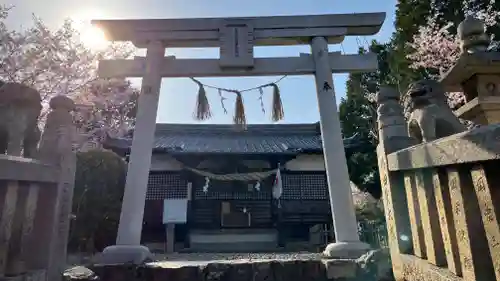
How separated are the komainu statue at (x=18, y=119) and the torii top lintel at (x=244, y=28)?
269 cm

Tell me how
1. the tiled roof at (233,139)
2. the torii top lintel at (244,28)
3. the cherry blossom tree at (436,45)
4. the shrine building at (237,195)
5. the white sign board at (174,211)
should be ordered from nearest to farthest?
the torii top lintel at (244,28), the cherry blossom tree at (436,45), the white sign board at (174,211), the shrine building at (237,195), the tiled roof at (233,139)

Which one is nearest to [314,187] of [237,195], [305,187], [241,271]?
[305,187]

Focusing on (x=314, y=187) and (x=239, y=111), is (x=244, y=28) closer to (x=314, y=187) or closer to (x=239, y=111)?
(x=239, y=111)

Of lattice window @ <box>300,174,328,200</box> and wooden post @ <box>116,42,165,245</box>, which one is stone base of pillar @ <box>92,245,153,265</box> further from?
lattice window @ <box>300,174,328,200</box>

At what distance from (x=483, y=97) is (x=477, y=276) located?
279cm

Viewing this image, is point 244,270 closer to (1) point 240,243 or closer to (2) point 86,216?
(2) point 86,216

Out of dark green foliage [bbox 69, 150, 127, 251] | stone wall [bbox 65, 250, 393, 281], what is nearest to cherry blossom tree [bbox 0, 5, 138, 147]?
dark green foliage [bbox 69, 150, 127, 251]

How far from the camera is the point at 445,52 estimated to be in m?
11.8

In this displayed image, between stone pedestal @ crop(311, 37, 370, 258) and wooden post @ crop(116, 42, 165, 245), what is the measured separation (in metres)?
2.70

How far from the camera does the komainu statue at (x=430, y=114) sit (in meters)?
2.45

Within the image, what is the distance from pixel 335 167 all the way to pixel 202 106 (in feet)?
8.72

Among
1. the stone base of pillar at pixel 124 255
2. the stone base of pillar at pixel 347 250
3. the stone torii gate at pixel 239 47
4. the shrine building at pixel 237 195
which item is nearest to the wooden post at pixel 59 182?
the stone base of pillar at pixel 124 255

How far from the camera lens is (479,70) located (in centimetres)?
357

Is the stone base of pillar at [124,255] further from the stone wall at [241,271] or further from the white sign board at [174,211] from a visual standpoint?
the white sign board at [174,211]
